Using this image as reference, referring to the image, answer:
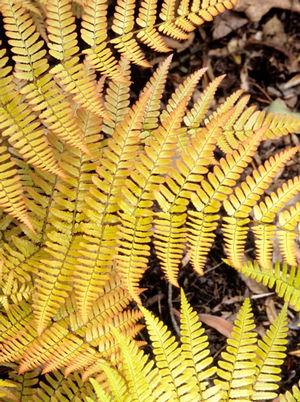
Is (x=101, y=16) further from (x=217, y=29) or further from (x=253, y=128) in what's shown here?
(x=217, y=29)

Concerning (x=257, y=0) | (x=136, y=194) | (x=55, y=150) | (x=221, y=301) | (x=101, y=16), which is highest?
(x=101, y=16)

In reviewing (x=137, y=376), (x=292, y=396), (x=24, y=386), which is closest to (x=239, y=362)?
(x=292, y=396)

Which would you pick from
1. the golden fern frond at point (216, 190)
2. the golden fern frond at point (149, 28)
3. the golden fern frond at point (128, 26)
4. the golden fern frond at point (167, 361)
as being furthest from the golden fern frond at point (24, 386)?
the golden fern frond at point (149, 28)

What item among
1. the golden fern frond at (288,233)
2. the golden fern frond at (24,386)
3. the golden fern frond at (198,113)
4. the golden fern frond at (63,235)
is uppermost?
the golden fern frond at (198,113)

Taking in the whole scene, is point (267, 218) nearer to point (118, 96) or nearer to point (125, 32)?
point (118, 96)

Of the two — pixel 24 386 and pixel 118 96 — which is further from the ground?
pixel 118 96

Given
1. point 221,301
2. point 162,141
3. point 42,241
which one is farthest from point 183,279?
point 162,141

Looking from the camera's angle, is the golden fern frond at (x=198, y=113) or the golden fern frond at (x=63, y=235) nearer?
the golden fern frond at (x=63, y=235)

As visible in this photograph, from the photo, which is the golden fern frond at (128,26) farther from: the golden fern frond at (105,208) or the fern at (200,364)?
the fern at (200,364)

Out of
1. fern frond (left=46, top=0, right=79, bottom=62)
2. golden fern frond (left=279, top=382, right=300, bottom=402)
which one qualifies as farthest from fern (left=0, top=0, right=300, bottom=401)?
golden fern frond (left=279, top=382, right=300, bottom=402)

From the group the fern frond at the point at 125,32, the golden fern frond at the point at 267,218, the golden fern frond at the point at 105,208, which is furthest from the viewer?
the fern frond at the point at 125,32

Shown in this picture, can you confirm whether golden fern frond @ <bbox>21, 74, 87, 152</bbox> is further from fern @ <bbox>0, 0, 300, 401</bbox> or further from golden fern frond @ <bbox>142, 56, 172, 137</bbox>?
golden fern frond @ <bbox>142, 56, 172, 137</bbox>
